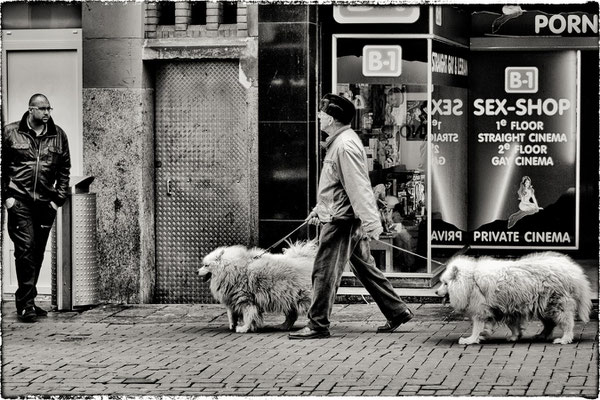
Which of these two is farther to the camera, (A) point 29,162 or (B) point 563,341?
(A) point 29,162

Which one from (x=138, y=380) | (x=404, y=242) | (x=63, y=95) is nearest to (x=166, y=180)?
(x=63, y=95)

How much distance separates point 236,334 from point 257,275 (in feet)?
1.83

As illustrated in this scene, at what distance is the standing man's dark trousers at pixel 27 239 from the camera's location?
10.5 m

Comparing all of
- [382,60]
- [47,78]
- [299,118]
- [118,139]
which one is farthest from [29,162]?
[382,60]

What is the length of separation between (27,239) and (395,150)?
370cm

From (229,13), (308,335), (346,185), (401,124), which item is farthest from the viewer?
(229,13)

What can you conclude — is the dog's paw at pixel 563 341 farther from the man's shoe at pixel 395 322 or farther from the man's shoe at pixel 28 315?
the man's shoe at pixel 28 315

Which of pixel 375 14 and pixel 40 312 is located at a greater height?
pixel 375 14

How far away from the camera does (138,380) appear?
25.7 feet

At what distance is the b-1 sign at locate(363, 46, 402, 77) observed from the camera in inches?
438

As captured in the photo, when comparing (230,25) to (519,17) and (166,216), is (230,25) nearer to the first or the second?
(166,216)

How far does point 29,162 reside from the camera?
10562 mm

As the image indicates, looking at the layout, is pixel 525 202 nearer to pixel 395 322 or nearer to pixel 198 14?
pixel 395 322

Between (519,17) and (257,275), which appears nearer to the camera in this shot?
(257,275)
